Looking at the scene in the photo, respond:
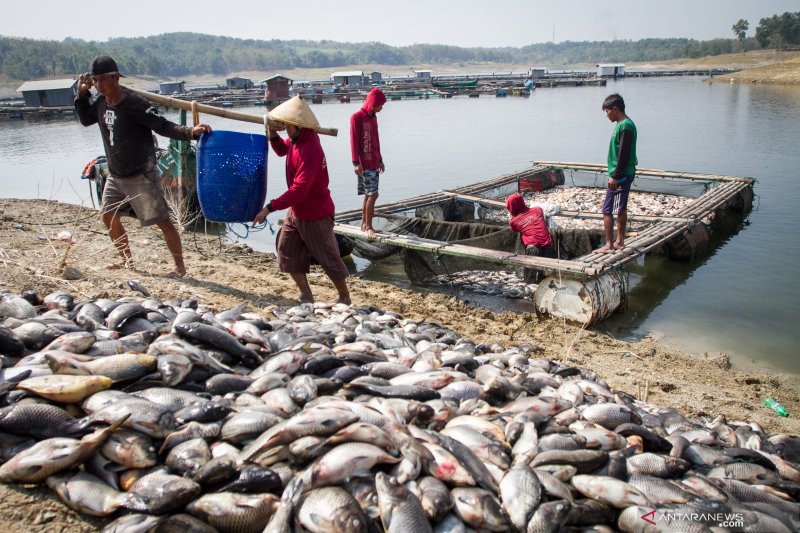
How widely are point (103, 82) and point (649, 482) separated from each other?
6.09 metres

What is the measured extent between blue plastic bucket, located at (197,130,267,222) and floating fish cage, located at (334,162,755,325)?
337cm

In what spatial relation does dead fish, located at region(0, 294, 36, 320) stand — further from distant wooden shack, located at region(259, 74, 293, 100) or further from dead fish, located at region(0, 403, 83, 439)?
distant wooden shack, located at region(259, 74, 293, 100)

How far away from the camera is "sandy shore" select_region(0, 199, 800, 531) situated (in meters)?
5.95

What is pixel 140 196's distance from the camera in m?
6.58

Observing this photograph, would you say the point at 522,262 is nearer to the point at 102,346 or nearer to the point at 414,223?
the point at 414,223

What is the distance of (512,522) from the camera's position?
112 inches

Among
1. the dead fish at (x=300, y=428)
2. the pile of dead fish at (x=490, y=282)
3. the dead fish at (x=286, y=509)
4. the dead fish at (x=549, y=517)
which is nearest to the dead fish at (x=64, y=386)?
the dead fish at (x=300, y=428)

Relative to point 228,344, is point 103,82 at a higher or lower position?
higher

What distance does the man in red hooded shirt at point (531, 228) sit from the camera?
28.1ft

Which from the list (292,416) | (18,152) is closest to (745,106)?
(18,152)

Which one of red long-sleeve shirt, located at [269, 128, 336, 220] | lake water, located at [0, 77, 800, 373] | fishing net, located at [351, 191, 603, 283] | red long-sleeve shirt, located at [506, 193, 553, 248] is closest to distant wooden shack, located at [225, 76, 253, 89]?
lake water, located at [0, 77, 800, 373]

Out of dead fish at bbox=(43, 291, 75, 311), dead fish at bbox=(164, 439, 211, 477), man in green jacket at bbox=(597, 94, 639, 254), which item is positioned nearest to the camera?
dead fish at bbox=(164, 439, 211, 477)

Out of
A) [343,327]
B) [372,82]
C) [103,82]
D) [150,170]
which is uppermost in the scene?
[372,82]

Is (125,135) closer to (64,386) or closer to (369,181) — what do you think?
(369,181)
